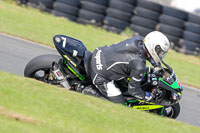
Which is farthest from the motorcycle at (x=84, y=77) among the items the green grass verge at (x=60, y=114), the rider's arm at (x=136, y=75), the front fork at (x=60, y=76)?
the green grass verge at (x=60, y=114)

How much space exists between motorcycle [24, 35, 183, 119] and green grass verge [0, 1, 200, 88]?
366 cm

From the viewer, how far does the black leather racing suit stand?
4.97 meters

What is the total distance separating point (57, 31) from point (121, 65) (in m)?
6.89

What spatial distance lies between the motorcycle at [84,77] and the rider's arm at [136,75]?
0.31m

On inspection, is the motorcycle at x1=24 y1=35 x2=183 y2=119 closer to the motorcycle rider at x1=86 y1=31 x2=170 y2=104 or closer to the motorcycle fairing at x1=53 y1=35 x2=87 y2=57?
the motorcycle fairing at x1=53 y1=35 x2=87 y2=57

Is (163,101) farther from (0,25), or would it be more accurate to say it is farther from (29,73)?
(0,25)

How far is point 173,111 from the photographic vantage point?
5621 millimetres

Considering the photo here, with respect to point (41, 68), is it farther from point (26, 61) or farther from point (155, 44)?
point (26, 61)

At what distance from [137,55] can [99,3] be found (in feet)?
29.4

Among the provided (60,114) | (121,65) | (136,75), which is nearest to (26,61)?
(121,65)

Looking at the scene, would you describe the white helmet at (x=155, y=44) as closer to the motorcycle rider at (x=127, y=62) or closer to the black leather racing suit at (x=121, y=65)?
the motorcycle rider at (x=127, y=62)

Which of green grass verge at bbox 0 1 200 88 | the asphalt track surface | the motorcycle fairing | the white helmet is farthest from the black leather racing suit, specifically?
green grass verge at bbox 0 1 200 88

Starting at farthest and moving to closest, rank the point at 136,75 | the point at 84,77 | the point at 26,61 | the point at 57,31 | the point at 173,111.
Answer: the point at 57,31 → the point at 26,61 → the point at 173,111 → the point at 84,77 → the point at 136,75

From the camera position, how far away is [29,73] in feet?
17.9
